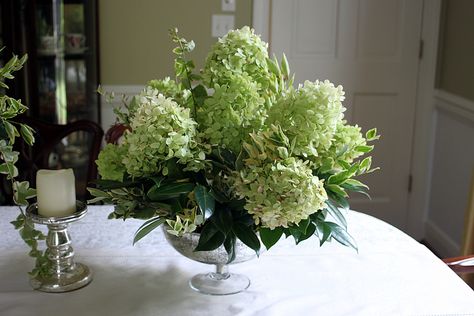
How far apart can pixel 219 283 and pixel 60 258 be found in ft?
1.04

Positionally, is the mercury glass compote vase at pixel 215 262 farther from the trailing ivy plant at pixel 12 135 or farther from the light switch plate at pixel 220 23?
the light switch plate at pixel 220 23

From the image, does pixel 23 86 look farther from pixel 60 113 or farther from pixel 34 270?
pixel 34 270

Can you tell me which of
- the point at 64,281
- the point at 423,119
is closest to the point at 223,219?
the point at 64,281

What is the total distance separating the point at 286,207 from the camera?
1.10 meters

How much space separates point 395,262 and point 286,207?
1.70 feet

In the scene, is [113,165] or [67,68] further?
[67,68]

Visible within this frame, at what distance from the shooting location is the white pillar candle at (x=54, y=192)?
1.31 m

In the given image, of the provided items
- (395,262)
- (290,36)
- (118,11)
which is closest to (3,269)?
(395,262)

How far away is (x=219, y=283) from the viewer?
1.37 meters

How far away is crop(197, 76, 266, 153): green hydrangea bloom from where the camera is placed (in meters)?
1.19

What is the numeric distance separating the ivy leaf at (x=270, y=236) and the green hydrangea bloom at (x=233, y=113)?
15 centimetres

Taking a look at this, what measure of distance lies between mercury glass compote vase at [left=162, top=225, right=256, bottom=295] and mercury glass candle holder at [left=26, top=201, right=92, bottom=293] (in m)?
0.19

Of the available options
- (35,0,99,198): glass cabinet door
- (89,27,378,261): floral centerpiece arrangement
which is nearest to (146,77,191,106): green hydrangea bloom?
(89,27,378,261): floral centerpiece arrangement

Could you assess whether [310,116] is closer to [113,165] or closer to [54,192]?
[113,165]
